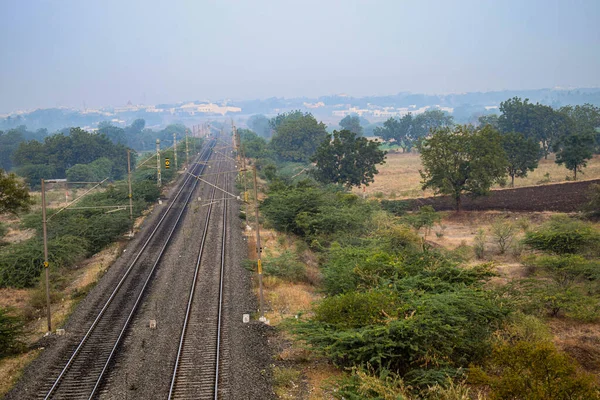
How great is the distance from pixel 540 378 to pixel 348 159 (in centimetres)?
5115

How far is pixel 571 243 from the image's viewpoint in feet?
91.2

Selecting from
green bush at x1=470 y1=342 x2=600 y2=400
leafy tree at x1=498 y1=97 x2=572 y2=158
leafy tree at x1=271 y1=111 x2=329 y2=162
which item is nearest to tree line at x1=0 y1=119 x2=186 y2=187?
Answer: leafy tree at x1=271 y1=111 x2=329 y2=162

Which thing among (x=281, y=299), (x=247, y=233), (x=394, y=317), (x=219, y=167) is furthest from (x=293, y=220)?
(x=219, y=167)

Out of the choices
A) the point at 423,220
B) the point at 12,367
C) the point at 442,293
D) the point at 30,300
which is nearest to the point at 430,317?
the point at 442,293

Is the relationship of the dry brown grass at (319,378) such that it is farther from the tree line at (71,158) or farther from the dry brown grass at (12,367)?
the tree line at (71,158)

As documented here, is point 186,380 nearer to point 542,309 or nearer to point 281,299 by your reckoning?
point 281,299

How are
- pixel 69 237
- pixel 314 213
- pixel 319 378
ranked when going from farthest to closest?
1. pixel 314 213
2. pixel 69 237
3. pixel 319 378

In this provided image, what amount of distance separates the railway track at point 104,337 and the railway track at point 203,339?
2.60 meters

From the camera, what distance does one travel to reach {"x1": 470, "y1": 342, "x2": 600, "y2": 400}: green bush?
10109 millimetres

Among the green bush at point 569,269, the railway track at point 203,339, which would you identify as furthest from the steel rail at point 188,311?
the green bush at point 569,269

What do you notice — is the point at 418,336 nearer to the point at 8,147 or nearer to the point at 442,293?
the point at 442,293

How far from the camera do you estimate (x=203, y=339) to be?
2030 cm

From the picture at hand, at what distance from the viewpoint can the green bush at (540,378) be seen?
398 inches

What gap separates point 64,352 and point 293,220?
870 inches
